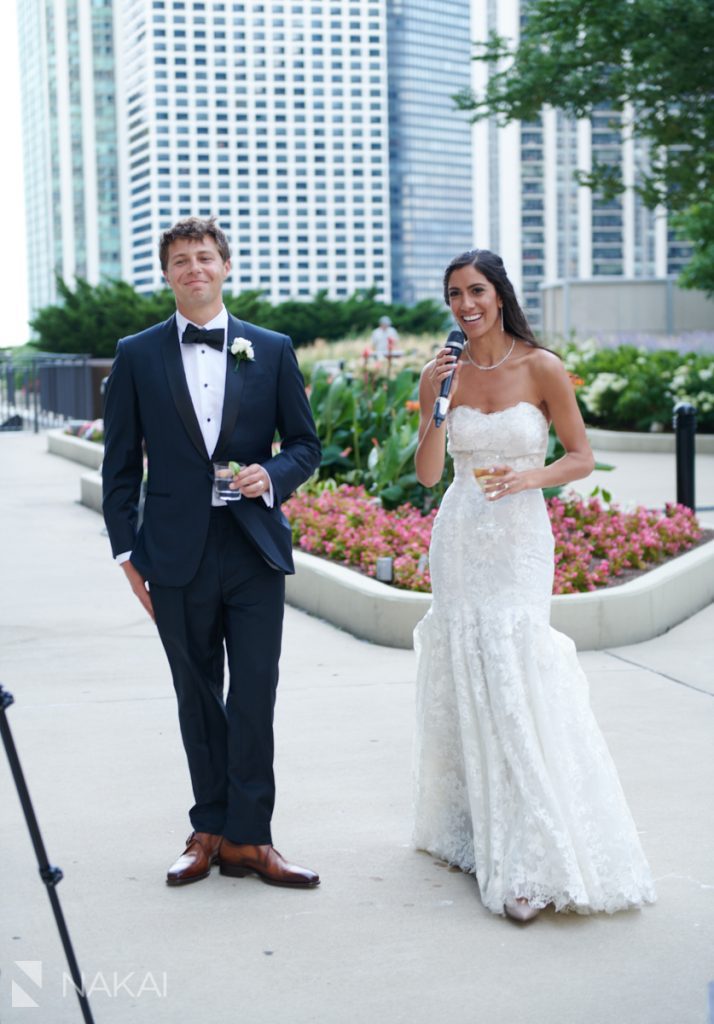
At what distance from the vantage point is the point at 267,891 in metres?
4.55

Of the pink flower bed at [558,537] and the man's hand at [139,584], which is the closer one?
the man's hand at [139,584]

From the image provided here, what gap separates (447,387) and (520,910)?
1578 mm

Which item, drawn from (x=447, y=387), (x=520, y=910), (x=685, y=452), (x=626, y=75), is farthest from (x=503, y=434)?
(x=626, y=75)

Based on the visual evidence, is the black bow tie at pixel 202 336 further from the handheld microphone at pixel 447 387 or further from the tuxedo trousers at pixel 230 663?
the handheld microphone at pixel 447 387

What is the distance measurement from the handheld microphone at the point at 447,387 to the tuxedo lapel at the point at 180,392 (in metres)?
0.77

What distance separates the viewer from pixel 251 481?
14.0 ft

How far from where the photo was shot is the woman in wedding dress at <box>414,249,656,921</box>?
4281 millimetres

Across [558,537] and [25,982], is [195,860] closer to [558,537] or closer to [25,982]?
[25,982]

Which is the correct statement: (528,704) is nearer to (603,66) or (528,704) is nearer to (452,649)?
(452,649)

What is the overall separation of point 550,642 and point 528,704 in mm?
212

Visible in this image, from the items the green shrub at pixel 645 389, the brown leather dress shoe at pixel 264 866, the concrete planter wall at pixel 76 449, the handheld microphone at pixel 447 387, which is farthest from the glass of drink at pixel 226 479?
the green shrub at pixel 645 389

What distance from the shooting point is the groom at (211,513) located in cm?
444

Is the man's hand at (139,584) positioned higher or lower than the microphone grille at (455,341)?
lower

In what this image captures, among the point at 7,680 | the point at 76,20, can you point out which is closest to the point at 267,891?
the point at 7,680
